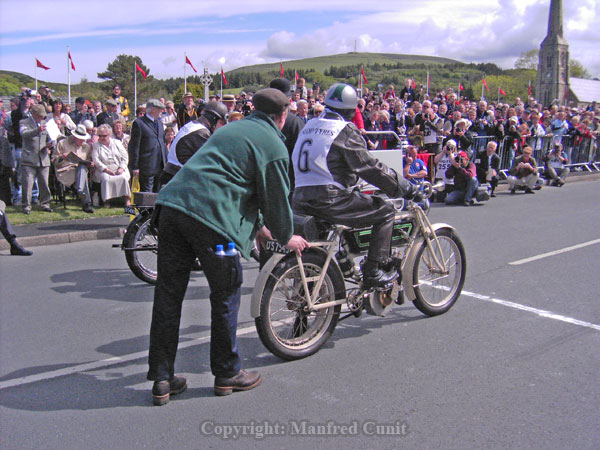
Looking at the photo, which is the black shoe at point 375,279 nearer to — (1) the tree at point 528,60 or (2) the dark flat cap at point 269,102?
(2) the dark flat cap at point 269,102

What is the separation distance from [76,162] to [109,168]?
77 cm

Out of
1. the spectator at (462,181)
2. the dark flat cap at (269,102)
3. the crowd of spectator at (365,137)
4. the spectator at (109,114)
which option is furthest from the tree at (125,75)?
the dark flat cap at (269,102)

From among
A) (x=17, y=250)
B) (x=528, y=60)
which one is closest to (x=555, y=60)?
(x=528, y=60)

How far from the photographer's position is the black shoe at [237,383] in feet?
12.3

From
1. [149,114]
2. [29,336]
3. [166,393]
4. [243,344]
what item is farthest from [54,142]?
[166,393]

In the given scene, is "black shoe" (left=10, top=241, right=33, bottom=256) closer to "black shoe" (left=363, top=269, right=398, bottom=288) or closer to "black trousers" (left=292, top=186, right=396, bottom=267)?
"black trousers" (left=292, top=186, right=396, bottom=267)

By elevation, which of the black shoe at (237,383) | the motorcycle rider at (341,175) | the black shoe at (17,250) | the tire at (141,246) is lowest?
the black shoe at (237,383)

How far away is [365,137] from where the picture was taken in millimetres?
11977

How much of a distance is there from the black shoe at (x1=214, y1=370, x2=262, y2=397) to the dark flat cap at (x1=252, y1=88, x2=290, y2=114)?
5.76ft

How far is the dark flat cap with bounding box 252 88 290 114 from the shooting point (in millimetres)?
3664

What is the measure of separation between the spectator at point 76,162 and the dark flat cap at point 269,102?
7836mm

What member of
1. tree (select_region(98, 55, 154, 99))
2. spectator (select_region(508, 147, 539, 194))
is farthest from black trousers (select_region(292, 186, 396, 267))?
tree (select_region(98, 55, 154, 99))

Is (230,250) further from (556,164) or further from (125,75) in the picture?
(125,75)

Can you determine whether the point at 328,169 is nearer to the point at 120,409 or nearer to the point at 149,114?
the point at 120,409
